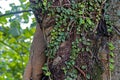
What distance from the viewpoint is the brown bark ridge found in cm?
165

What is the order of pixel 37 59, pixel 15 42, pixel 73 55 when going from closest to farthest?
pixel 73 55, pixel 37 59, pixel 15 42

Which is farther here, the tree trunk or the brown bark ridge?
the brown bark ridge

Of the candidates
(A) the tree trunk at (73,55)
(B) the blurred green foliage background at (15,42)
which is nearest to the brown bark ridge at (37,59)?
(A) the tree trunk at (73,55)

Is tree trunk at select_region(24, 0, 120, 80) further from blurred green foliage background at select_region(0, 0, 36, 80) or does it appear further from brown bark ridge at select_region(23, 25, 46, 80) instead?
blurred green foliage background at select_region(0, 0, 36, 80)

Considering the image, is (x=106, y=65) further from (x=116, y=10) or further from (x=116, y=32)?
(x=116, y=10)

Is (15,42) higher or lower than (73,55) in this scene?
lower

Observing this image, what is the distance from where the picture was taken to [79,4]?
1574 mm

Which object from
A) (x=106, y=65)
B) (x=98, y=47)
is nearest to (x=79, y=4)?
(x=98, y=47)

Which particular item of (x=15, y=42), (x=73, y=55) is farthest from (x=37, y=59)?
(x=15, y=42)

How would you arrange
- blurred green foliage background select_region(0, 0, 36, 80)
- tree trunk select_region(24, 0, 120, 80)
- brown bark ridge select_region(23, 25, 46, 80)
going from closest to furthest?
1. tree trunk select_region(24, 0, 120, 80)
2. brown bark ridge select_region(23, 25, 46, 80)
3. blurred green foliage background select_region(0, 0, 36, 80)

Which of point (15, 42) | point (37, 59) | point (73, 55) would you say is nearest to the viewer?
point (73, 55)

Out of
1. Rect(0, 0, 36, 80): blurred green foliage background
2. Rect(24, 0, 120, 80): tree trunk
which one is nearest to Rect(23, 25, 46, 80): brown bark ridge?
Rect(24, 0, 120, 80): tree trunk

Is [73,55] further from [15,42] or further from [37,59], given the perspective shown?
[15,42]

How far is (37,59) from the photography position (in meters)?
1.68
